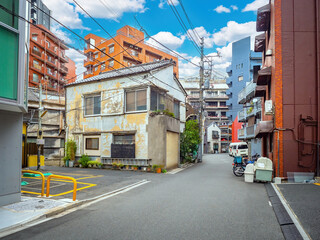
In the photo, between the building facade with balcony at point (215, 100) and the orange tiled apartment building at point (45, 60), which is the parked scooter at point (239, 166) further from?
the building facade with balcony at point (215, 100)

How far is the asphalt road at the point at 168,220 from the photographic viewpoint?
513cm

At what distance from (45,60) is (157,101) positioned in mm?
35836

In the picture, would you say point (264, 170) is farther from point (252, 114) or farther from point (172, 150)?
point (252, 114)

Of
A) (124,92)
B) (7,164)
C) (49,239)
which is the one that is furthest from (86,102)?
(49,239)

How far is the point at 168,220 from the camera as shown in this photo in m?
6.09

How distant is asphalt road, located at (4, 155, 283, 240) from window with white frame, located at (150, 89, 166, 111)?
10.4 metres

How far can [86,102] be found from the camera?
2167 centimetres

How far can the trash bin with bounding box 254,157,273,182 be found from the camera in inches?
480

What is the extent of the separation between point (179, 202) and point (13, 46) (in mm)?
7062

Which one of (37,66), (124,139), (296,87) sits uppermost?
(37,66)

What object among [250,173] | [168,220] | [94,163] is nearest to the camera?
[168,220]

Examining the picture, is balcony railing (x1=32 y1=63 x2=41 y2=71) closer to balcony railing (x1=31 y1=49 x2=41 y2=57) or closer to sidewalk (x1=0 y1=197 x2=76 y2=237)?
balcony railing (x1=31 y1=49 x2=41 y2=57)

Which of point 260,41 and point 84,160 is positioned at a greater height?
point 260,41

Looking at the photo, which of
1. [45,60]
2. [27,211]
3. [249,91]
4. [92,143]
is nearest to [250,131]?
[249,91]
